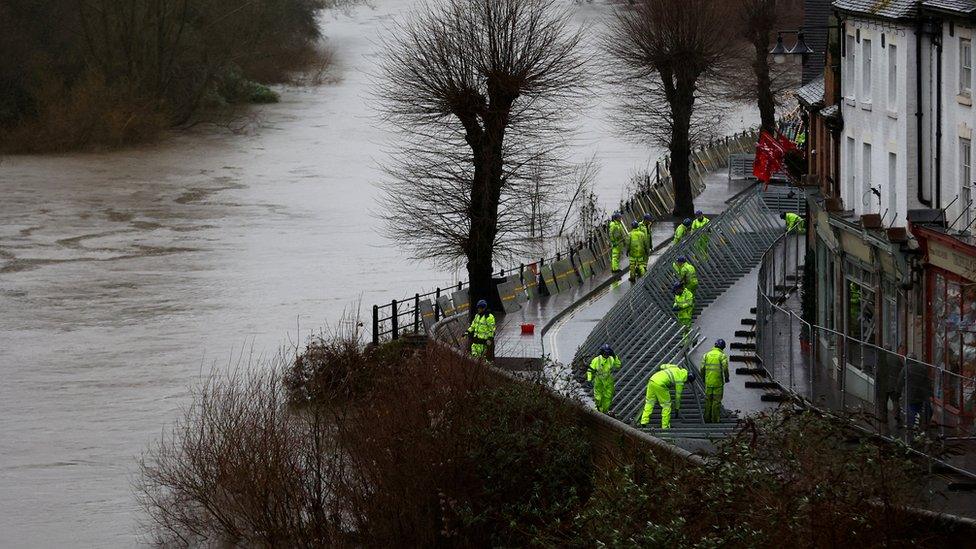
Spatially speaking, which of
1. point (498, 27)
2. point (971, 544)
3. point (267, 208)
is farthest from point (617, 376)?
point (267, 208)

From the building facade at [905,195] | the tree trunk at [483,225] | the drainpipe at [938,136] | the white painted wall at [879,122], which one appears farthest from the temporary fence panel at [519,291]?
the drainpipe at [938,136]

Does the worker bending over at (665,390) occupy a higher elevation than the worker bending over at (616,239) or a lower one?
higher

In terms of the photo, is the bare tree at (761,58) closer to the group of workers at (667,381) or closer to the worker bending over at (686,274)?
the worker bending over at (686,274)

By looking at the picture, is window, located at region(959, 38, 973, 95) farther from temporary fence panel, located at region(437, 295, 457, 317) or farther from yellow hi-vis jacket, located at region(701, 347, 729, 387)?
temporary fence panel, located at region(437, 295, 457, 317)

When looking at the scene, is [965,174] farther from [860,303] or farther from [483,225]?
[483,225]

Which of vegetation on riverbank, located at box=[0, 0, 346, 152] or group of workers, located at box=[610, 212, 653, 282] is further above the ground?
vegetation on riverbank, located at box=[0, 0, 346, 152]

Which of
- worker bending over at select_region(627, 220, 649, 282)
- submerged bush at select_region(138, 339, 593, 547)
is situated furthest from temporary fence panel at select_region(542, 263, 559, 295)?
submerged bush at select_region(138, 339, 593, 547)

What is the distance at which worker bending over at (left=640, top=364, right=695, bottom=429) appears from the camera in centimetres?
2273

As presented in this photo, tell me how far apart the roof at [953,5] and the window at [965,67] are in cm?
55

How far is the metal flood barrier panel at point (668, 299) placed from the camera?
25.7 meters

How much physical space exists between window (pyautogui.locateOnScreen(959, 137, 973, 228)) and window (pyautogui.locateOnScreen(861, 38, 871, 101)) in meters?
4.46

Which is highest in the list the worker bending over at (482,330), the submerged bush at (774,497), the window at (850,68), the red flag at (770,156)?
the window at (850,68)

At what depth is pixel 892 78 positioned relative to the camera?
2573 cm

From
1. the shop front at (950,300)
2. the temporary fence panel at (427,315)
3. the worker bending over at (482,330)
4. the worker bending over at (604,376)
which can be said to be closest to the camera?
the shop front at (950,300)
